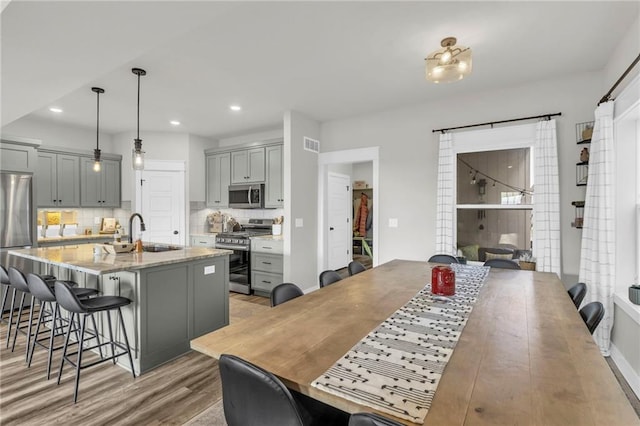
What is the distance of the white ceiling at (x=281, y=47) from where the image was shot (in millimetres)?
1935

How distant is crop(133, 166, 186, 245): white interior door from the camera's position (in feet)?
18.4

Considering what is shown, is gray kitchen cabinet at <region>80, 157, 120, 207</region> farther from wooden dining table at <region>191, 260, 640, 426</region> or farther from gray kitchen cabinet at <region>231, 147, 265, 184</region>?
wooden dining table at <region>191, 260, 640, 426</region>

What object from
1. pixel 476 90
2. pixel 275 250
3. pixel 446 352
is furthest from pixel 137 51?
pixel 476 90

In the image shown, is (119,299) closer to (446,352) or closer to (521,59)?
(446,352)

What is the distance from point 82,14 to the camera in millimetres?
1802

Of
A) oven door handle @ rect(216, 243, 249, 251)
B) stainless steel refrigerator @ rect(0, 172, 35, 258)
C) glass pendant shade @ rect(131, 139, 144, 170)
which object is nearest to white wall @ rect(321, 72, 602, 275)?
oven door handle @ rect(216, 243, 249, 251)

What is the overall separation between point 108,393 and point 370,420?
241 centimetres

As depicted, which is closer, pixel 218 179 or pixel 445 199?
pixel 445 199

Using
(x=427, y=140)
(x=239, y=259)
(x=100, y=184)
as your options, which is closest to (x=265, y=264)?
(x=239, y=259)

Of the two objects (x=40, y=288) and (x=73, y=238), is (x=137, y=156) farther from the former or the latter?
(x=73, y=238)

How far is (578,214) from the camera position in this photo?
132 inches

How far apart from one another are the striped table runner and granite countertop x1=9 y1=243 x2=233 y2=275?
2024 mm

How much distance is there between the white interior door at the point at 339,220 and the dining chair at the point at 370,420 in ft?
16.5

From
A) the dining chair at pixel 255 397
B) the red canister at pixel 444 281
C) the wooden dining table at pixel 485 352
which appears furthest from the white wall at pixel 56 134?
the red canister at pixel 444 281
